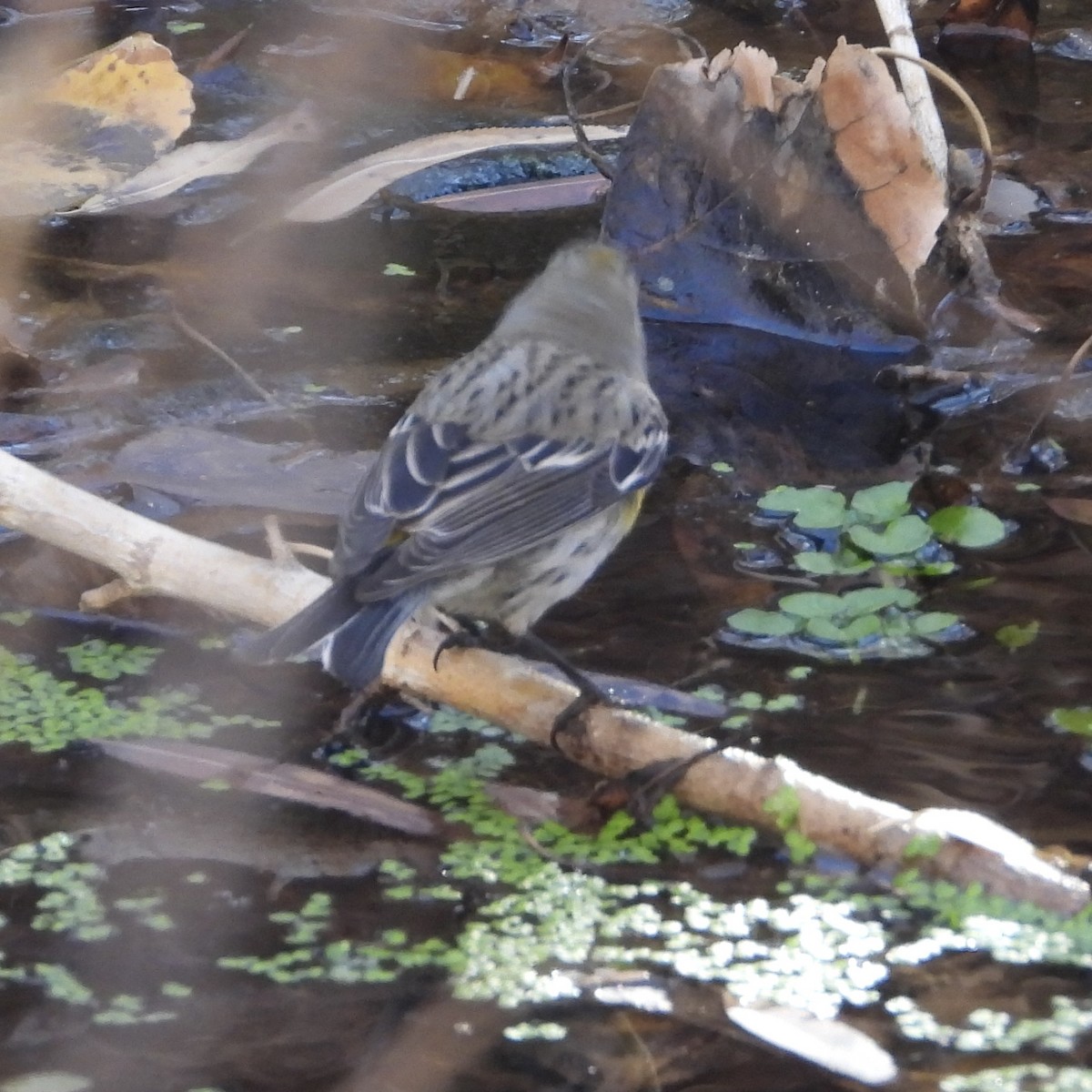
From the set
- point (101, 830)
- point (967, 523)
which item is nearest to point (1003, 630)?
point (967, 523)

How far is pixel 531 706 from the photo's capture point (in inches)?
145

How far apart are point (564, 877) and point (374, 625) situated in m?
0.61

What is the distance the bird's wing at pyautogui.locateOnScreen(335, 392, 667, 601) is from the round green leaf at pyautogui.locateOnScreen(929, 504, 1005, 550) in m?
0.81

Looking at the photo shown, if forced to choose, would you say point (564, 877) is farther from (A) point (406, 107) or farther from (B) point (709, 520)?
(A) point (406, 107)

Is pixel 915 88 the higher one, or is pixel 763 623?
pixel 915 88

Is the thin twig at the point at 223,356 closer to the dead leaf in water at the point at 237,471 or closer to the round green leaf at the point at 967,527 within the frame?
the dead leaf in water at the point at 237,471

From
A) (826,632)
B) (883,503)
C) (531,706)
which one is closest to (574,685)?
(531,706)

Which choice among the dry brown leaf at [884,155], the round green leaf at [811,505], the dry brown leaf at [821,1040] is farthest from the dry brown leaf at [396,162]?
the dry brown leaf at [821,1040]

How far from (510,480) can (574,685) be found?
1.67ft

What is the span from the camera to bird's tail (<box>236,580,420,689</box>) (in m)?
3.40

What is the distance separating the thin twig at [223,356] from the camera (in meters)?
5.59

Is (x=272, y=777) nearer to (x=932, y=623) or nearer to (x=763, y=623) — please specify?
(x=763, y=623)

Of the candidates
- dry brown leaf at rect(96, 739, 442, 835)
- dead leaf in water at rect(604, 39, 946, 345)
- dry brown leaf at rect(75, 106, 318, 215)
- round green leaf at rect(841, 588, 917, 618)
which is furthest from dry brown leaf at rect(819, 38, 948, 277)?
dry brown leaf at rect(96, 739, 442, 835)

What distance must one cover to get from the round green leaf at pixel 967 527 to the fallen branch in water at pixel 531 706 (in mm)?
1264
